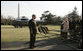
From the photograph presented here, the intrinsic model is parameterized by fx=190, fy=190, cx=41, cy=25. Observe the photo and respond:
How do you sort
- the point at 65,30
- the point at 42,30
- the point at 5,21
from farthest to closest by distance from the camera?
the point at 5,21, the point at 42,30, the point at 65,30

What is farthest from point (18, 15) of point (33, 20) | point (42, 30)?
point (33, 20)

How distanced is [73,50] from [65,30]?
196 inches

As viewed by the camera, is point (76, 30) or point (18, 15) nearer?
point (76, 30)

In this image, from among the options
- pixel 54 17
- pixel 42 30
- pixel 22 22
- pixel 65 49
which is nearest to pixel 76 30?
pixel 65 49

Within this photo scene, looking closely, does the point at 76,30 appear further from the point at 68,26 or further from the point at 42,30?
the point at 42,30

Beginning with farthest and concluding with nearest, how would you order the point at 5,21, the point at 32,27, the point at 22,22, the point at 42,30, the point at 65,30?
the point at 5,21
the point at 22,22
the point at 42,30
the point at 65,30
the point at 32,27

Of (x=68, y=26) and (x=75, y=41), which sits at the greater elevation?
(x=68, y=26)

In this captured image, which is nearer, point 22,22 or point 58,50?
point 58,50

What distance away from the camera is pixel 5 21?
55.8 m

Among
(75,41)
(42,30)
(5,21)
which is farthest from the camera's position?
(5,21)

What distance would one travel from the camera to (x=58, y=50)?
10.2 m

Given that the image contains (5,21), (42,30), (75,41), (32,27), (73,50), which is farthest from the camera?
(5,21)

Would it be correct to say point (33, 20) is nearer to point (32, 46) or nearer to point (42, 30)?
point (32, 46)

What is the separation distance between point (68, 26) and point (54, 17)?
50563 mm
